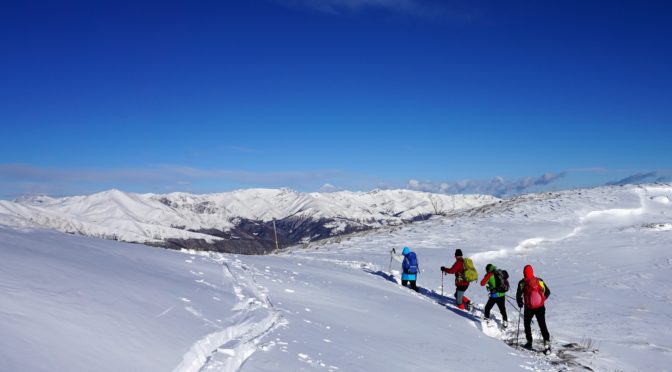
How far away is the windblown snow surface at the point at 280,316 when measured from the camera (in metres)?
6.10

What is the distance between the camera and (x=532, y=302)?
1374 centimetres

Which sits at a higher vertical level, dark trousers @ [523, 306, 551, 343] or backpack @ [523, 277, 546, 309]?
backpack @ [523, 277, 546, 309]

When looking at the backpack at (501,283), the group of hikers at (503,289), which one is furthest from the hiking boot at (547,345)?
the backpack at (501,283)

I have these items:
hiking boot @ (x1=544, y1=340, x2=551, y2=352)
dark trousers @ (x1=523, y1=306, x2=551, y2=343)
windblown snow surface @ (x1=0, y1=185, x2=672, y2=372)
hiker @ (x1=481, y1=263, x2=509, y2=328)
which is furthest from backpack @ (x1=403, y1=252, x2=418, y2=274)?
hiking boot @ (x1=544, y1=340, x2=551, y2=352)

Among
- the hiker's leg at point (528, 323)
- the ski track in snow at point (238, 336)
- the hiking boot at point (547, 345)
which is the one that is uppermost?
the ski track in snow at point (238, 336)

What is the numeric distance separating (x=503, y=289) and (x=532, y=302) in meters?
2.05

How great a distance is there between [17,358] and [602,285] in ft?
→ 75.7

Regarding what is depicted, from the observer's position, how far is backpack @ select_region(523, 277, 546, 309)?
1372 cm

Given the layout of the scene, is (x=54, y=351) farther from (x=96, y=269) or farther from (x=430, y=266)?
(x=430, y=266)

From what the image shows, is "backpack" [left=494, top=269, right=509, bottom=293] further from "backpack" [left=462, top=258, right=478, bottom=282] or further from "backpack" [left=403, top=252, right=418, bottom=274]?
"backpack" [left=403, top=252, right=418, bottom=274]

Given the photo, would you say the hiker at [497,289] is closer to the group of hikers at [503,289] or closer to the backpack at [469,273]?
the group of hikers at [503,289]

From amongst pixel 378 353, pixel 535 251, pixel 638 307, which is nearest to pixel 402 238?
pixel 535 251

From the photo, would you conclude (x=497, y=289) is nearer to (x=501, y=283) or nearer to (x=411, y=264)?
Result: (x=501, y=283)

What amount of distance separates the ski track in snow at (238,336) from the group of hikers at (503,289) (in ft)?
25.2
